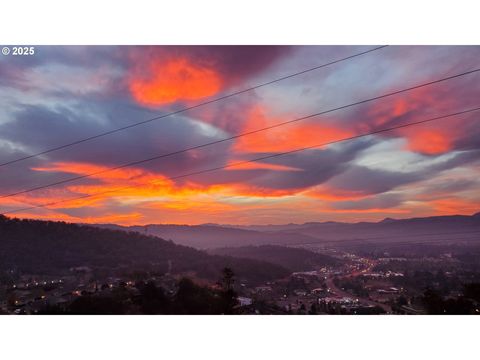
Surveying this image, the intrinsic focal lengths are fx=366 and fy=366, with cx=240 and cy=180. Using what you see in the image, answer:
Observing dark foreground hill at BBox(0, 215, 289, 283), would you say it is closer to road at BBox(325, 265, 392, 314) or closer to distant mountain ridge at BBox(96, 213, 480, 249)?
distant mountain ridge at BBox(96, 213, 480, 249)

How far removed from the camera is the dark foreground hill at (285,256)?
21.3 ft

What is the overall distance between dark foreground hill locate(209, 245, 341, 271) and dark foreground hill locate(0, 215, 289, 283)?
0.41 feet

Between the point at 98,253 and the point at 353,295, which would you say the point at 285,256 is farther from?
the point at 98,253

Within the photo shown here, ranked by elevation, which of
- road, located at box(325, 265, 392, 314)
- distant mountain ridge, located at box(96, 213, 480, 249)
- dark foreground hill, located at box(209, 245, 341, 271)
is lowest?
road, located at box(325, 265, 392, 314)

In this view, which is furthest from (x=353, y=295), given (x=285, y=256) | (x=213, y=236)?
(x=213, y=236)

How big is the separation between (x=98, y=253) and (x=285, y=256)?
3404mm

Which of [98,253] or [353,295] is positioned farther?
[98,253]

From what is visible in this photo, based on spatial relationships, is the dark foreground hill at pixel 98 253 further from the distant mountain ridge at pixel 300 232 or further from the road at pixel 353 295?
the road at pixel 353 295

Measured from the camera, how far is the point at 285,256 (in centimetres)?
664

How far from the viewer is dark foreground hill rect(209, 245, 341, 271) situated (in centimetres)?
648

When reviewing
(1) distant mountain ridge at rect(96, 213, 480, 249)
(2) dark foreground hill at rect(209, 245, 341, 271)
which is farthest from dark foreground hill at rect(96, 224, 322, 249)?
(2) dark foreground hill at rect(209, 245, 341, 271)

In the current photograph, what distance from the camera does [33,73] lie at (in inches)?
236
